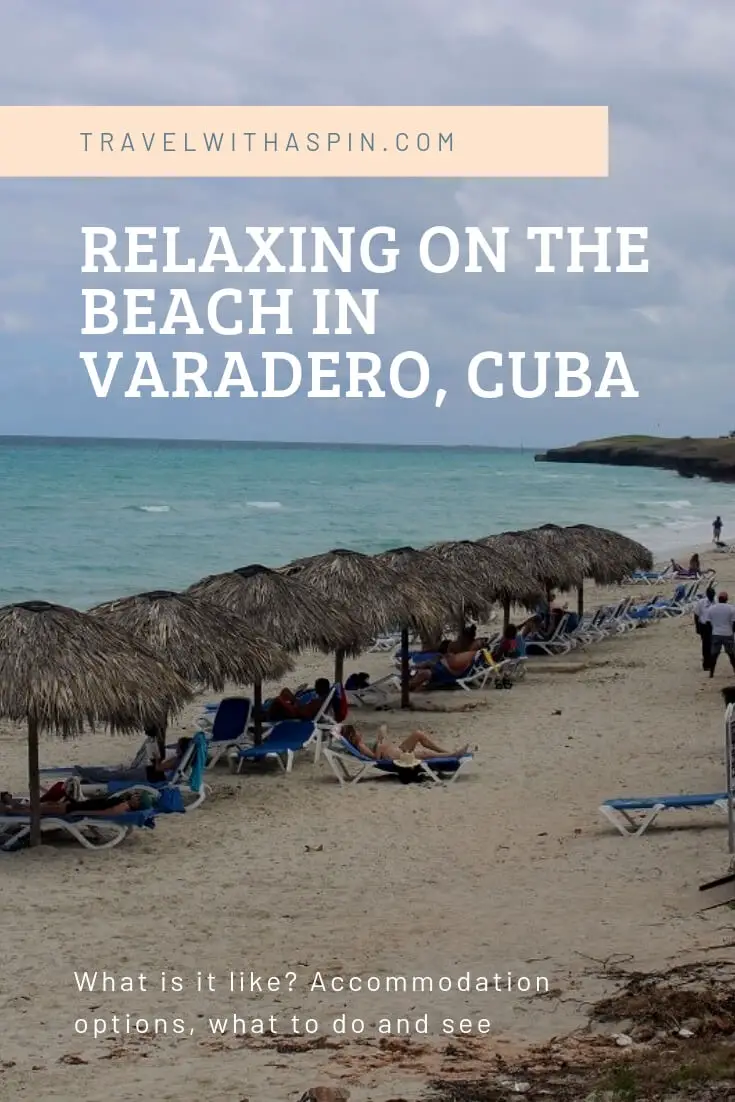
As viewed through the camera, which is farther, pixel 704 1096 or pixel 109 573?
pixel 109 573

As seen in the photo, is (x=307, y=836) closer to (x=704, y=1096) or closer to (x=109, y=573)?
(x=704, y=1096)

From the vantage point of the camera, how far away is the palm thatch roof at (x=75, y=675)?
7898 millimetres

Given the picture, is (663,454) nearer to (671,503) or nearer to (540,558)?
(671,503)

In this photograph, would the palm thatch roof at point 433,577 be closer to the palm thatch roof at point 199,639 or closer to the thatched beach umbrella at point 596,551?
the palm thatch roof at point 199,639

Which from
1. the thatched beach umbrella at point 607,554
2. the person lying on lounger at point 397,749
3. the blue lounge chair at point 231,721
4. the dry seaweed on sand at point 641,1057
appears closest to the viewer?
the dry seaweed on sand at point 641,1057

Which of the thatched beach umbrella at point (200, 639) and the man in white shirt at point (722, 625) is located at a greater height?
the thatched beach umbrella at point (200, 639)

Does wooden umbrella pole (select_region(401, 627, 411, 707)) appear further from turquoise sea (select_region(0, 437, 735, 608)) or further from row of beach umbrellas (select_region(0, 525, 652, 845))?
turquoise sea (select_region(0, 437, 735, 608))

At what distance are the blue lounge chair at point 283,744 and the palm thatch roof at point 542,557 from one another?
20.8ft

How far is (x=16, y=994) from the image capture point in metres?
5.77

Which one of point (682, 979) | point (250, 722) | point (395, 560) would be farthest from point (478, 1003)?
point (395, 560)

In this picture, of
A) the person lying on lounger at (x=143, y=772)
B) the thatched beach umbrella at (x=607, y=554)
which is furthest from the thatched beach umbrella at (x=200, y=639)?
the thatched beach umbrella at (x=607, y=554)

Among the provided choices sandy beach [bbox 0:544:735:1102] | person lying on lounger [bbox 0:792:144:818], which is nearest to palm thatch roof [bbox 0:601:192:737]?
person lying on lounger [bbox 0:792:144:818]

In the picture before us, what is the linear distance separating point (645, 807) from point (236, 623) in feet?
11.5

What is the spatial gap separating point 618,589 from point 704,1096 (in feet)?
77.8
